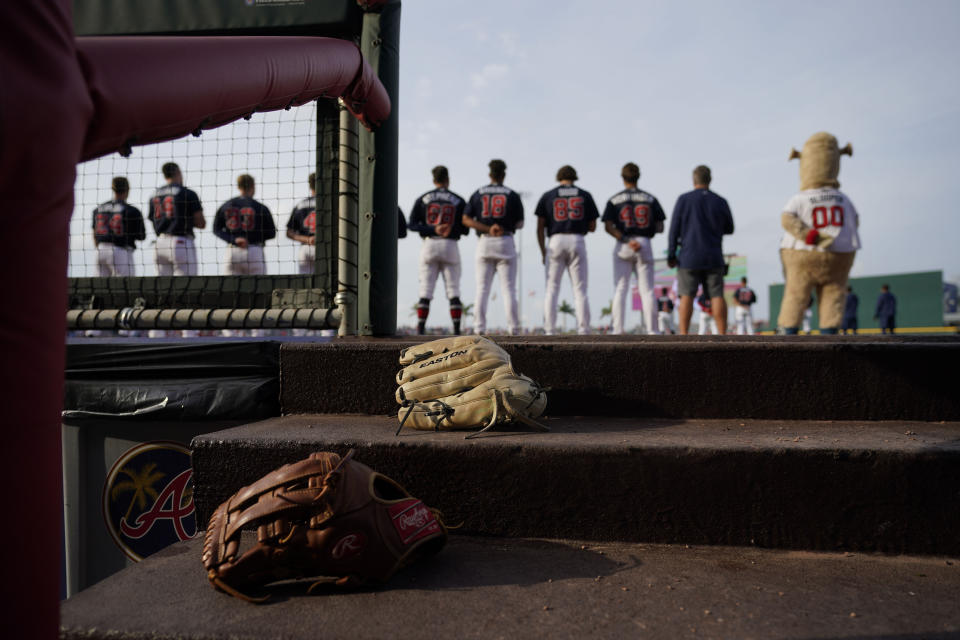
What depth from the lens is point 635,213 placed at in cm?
715

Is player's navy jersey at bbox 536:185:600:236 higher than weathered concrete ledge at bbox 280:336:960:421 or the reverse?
higher

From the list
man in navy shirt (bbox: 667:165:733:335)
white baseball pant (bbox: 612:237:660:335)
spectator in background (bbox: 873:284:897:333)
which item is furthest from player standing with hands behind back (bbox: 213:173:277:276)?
spectator in background (bbox: 873:284:897:333)

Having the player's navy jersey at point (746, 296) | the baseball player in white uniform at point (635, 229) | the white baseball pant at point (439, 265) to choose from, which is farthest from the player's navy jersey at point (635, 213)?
the player's navy jersey at point (746, 296)

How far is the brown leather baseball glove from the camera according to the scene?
1492 mm

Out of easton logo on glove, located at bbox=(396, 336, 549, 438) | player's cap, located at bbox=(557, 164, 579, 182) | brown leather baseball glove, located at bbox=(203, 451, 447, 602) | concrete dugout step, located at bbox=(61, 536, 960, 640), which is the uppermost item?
player's cap, located at bbox=(557, 164, 579, 182)

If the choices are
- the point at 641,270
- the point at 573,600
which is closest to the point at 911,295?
the point at 641,270

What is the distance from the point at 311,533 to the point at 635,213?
252 inches

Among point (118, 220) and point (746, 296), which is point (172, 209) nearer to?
point (118, 220)

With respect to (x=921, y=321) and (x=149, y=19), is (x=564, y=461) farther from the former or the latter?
(x=921, y=321)

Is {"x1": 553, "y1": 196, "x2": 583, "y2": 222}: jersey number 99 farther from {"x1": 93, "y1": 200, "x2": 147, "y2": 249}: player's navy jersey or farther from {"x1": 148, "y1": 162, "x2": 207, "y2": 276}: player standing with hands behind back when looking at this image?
{"x1": 93, "y1": 200, "x2": 147, "y2": 249}: player's navy jersey

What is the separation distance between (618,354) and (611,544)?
0.83 metres

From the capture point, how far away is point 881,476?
1.72m

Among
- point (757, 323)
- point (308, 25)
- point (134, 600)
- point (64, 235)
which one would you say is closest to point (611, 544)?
point (134, 600)

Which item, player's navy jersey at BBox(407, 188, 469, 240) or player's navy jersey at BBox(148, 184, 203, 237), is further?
player's navy jersey at BBox(407, 188, 469, 240)
